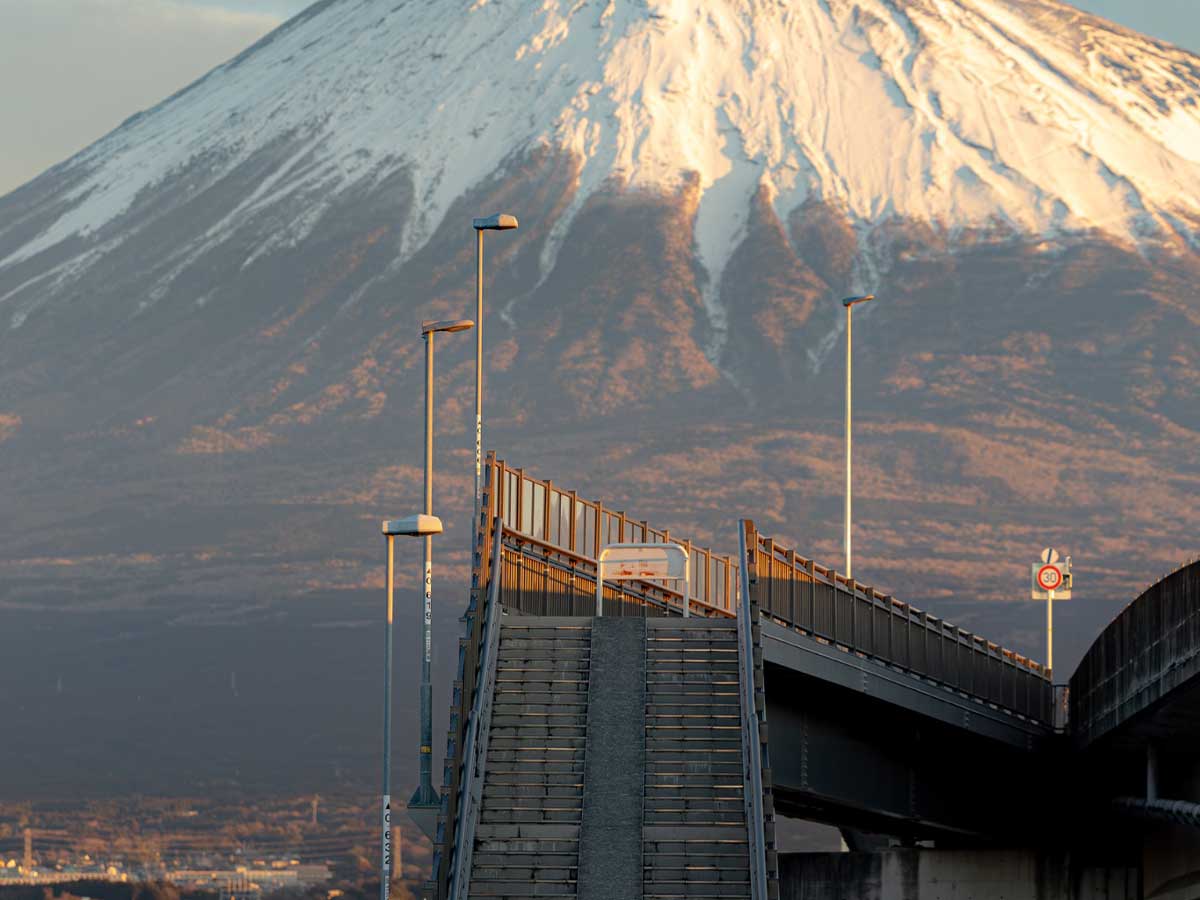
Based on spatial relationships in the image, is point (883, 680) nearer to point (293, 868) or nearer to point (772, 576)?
point (772, 576)

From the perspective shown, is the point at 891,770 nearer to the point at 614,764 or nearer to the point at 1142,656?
the point at 1142,656

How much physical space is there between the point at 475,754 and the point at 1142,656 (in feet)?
33.1

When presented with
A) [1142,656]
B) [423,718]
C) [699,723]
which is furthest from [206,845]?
[699,723]

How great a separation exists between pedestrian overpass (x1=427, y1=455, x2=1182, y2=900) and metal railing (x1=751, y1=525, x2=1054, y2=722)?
1.6 inches

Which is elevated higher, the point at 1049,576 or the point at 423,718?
the point at 1049,576

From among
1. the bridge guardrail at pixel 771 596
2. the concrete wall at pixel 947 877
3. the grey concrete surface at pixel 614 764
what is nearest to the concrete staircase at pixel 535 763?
the grey concrete surface at pixel 614 764

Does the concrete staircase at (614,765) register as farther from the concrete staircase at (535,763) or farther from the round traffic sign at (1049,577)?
the round traffic sign at (1049,577)

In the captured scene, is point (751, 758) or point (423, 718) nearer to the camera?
point (751, 758)

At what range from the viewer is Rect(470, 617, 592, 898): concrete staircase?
26062mm

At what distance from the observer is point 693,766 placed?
2748 centimetres

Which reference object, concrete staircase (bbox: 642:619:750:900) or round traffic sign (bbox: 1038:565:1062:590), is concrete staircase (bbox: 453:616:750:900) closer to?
concrete staircase (bbox: 642:619:750:900)

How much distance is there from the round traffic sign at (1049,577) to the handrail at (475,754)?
22024 mm

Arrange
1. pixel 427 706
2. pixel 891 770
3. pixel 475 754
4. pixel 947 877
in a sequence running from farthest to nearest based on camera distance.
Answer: pixel 947 877
pixel 891 770
pixel 427 706
pixel 475 754

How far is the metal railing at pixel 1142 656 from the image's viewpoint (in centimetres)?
2977
